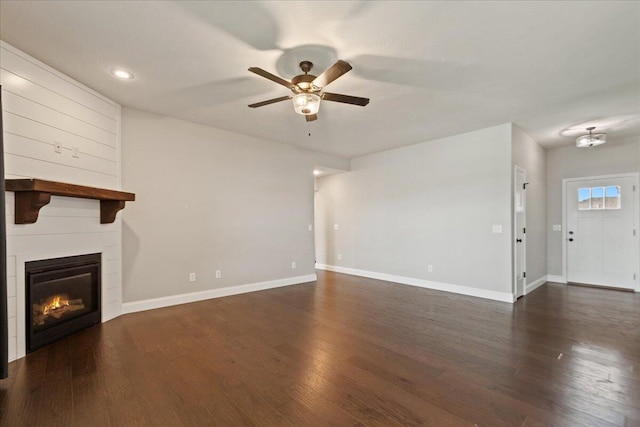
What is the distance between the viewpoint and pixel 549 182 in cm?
617

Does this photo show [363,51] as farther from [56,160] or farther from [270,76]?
[56,160]

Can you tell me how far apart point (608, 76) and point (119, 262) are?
6.28 metres

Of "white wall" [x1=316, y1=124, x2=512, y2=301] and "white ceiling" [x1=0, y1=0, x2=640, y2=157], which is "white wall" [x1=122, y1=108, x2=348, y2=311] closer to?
"white ceiling" [x1=0, y1=0, x2=640, y2=157]

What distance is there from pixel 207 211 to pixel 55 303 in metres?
2.15

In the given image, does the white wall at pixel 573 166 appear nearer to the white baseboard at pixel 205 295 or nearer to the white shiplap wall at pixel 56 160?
the white baseboard at pixel 205 295

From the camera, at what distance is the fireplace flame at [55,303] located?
9.59ft

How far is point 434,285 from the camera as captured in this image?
17.6 ft

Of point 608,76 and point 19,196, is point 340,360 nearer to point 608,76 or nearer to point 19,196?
point 19,196

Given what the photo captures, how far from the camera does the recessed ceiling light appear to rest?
115 inches

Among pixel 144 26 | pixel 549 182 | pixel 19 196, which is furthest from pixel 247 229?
pixel 549 182

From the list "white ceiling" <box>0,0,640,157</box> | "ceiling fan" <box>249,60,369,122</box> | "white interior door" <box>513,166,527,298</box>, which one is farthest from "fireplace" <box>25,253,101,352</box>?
"white interior door" <box>513,166,527,298</box>

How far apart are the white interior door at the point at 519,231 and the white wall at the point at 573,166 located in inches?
68.7

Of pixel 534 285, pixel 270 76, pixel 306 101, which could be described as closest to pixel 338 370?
pixel 306 101

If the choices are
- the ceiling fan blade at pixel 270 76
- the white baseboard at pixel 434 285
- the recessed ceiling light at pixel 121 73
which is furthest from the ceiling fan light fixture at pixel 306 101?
the white baseboard at pixel 434 285
